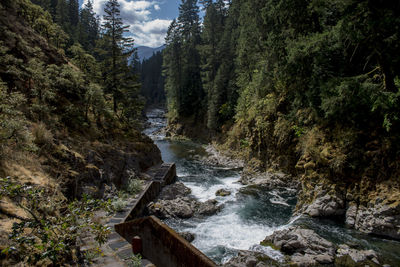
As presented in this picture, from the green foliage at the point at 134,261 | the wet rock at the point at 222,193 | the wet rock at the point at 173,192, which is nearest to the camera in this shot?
the green foliage at the point at 134,261

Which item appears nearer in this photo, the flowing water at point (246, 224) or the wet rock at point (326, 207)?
the flowing water at point (246, 224)

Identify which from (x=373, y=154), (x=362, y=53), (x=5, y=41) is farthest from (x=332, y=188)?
(x=5, y=41)

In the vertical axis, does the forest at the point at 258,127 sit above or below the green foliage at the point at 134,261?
above

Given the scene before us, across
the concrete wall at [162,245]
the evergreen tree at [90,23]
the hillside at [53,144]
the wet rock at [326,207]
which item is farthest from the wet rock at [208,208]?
the evergreen tree at [90,23]

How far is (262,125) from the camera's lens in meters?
22.7

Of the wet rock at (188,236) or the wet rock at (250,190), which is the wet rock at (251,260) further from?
the wet rock at (250,190)

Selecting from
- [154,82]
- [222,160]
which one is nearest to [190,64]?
[222,160]

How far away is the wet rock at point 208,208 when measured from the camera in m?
14.9

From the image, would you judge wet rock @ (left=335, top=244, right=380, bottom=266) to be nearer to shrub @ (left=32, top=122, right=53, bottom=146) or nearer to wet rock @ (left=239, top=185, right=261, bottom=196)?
wet rock @ (left=239, top=185, right=261, bottom=196)

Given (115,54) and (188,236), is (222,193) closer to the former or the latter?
(188,236)

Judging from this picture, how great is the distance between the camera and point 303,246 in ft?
31.4

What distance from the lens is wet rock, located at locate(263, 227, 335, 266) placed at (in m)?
8.79

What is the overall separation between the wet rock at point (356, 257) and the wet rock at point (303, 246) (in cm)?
28

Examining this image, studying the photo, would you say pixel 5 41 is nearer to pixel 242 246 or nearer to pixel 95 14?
pixel 242 246
